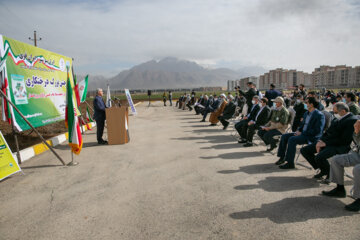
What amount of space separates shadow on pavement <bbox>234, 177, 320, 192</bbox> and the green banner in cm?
614

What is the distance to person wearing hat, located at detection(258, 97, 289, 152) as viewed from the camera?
6.42 m

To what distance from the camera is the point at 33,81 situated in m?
7.33

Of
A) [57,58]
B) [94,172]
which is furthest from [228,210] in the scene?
[57,58]

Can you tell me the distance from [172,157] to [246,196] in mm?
2843

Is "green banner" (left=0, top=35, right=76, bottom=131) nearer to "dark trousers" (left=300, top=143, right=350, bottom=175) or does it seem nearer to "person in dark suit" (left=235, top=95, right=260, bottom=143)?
"person in dark suit" (left=235, top=95, right=260, bottom=143)

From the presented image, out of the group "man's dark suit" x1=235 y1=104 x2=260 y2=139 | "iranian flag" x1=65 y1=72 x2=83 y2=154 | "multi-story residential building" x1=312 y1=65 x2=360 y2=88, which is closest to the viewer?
"iranian flag" x1=65 y1=72 x2=83 y2=154

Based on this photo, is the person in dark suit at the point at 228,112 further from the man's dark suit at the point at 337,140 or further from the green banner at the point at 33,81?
the green banner at the point at 33,81

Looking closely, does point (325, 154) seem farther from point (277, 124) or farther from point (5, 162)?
point (5, 162)

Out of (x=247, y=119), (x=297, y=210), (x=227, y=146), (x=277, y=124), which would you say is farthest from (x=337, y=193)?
(x=247, y=119)

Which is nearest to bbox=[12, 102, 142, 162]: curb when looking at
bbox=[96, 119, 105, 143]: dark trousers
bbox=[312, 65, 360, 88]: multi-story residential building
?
bbox=[96, 119, 105, 143]: dark trousers

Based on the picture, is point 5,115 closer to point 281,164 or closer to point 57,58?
point 57,58

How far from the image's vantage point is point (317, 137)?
509 cm

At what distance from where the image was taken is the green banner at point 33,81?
20.1 ft

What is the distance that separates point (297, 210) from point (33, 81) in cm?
794
